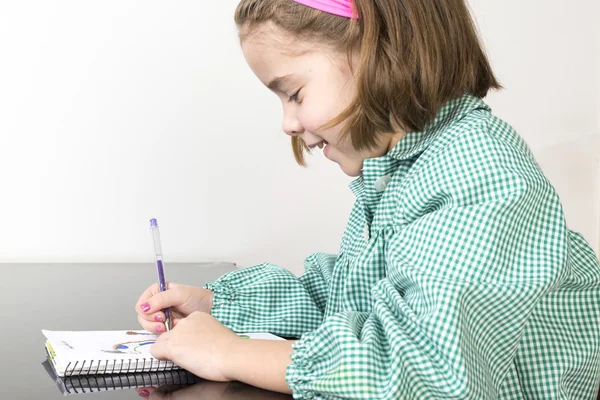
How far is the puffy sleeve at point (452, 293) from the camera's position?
680mm

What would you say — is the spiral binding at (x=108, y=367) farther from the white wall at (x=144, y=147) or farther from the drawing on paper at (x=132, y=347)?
the white wall at (x=144, y=147)

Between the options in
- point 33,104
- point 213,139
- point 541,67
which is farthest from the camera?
point 541,67

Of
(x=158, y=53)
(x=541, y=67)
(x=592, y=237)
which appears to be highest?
(x=158, y=53)

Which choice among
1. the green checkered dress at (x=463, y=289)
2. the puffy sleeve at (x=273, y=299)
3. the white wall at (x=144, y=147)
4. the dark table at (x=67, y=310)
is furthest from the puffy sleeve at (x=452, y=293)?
the white wall at (x=144, y=147)

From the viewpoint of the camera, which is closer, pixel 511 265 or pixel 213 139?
pixel 511 265

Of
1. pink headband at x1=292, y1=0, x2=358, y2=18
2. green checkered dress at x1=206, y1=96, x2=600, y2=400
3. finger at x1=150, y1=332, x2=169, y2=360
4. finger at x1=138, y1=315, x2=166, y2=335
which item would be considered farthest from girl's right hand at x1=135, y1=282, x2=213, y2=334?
pink headband at x1=292, y1=0, x2=358, y2=18

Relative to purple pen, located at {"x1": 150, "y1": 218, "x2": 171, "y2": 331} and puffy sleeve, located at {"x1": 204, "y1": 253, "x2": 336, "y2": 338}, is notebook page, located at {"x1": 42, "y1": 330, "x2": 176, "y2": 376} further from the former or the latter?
puffy sleeve, located at {"x1": 204, "y1": 253, "x2": 336, "y2": 338}

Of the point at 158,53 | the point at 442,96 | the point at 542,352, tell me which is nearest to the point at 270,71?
the point at 442,96

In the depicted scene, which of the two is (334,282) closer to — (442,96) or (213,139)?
(442,96)

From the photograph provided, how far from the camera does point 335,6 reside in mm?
969

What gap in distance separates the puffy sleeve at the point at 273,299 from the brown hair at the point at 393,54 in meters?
0.29

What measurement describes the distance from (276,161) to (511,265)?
124 cm

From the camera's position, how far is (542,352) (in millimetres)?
820

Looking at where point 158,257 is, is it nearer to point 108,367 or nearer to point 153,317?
point 153,317
